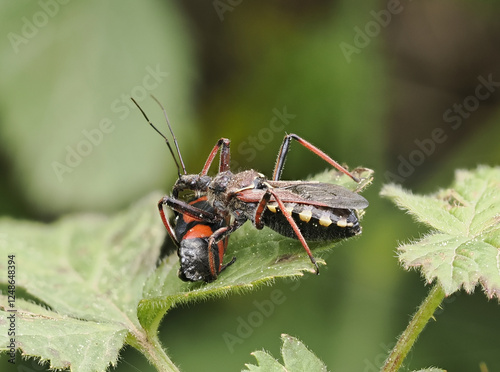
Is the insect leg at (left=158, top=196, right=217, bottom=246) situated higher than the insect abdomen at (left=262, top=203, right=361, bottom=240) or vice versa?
the insect abdomen at (left=262, top=203, right=361, bottom=240)

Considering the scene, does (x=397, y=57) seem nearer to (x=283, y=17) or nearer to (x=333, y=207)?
(x=283, y=17)

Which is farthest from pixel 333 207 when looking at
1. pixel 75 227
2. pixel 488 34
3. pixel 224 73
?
pixel 488 34

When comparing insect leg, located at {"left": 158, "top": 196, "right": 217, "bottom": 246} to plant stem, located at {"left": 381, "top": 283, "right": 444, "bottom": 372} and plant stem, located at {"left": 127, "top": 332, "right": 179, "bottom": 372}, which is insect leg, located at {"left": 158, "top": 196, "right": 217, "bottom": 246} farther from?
plant stem, located at {"left": 381, "top": 283, "right": 444, "bottom": 372}

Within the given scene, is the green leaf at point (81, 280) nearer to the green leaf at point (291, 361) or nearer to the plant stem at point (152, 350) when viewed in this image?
the plant stem at point (152, 350)

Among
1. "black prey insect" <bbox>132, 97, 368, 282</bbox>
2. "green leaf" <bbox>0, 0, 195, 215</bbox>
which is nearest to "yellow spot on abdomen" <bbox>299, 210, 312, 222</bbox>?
"black prey insect" <bbox>132, 97, 368, 282</bbox>

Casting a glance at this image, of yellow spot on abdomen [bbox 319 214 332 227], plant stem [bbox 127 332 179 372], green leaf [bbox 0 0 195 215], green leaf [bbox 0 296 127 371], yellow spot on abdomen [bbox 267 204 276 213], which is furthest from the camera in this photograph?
green leaf [bbox 0 0 195 215]

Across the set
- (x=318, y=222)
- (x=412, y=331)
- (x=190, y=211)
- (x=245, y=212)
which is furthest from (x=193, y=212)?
(x=412, y=331)

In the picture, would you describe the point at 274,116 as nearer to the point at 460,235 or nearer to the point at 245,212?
the point at 245,212
